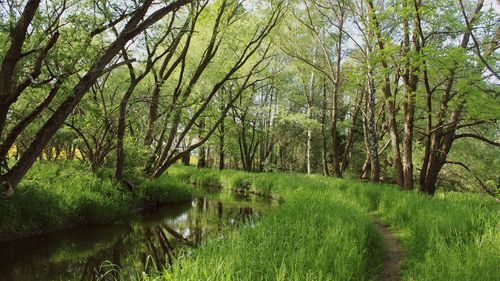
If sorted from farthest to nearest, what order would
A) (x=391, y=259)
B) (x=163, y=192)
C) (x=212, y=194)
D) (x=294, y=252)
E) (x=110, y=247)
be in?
(x=212, y=194) → (x=163, y=192) → (x=110, y=247) → (x=391, y=259) → (x=294, y=252)

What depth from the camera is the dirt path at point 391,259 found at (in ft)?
17.9

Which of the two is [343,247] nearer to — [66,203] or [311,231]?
[311,231]

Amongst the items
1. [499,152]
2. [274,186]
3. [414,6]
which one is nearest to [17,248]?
[414,6]

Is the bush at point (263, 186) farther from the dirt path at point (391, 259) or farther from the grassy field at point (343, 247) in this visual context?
the dirt path at point (391, 259)

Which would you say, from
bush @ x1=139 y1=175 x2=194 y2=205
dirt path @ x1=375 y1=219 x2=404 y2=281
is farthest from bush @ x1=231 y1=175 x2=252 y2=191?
dirt path @ x1=375 y1=219 x2=404 y2=281

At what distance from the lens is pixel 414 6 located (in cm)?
1001

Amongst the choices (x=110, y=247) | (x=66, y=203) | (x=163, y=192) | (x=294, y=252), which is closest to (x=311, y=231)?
(x=294, y=252)

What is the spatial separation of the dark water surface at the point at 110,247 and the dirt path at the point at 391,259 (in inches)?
87.3

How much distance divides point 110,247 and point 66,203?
207 cm

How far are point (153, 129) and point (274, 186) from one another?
6963mm

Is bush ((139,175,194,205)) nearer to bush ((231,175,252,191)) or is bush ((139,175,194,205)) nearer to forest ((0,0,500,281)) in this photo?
forest ((0,0,500,281))

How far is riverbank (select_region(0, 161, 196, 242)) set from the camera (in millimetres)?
7953

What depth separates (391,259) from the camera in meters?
6.32

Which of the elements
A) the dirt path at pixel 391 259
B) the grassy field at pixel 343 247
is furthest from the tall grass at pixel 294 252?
the dirt path at pixel 391 259
